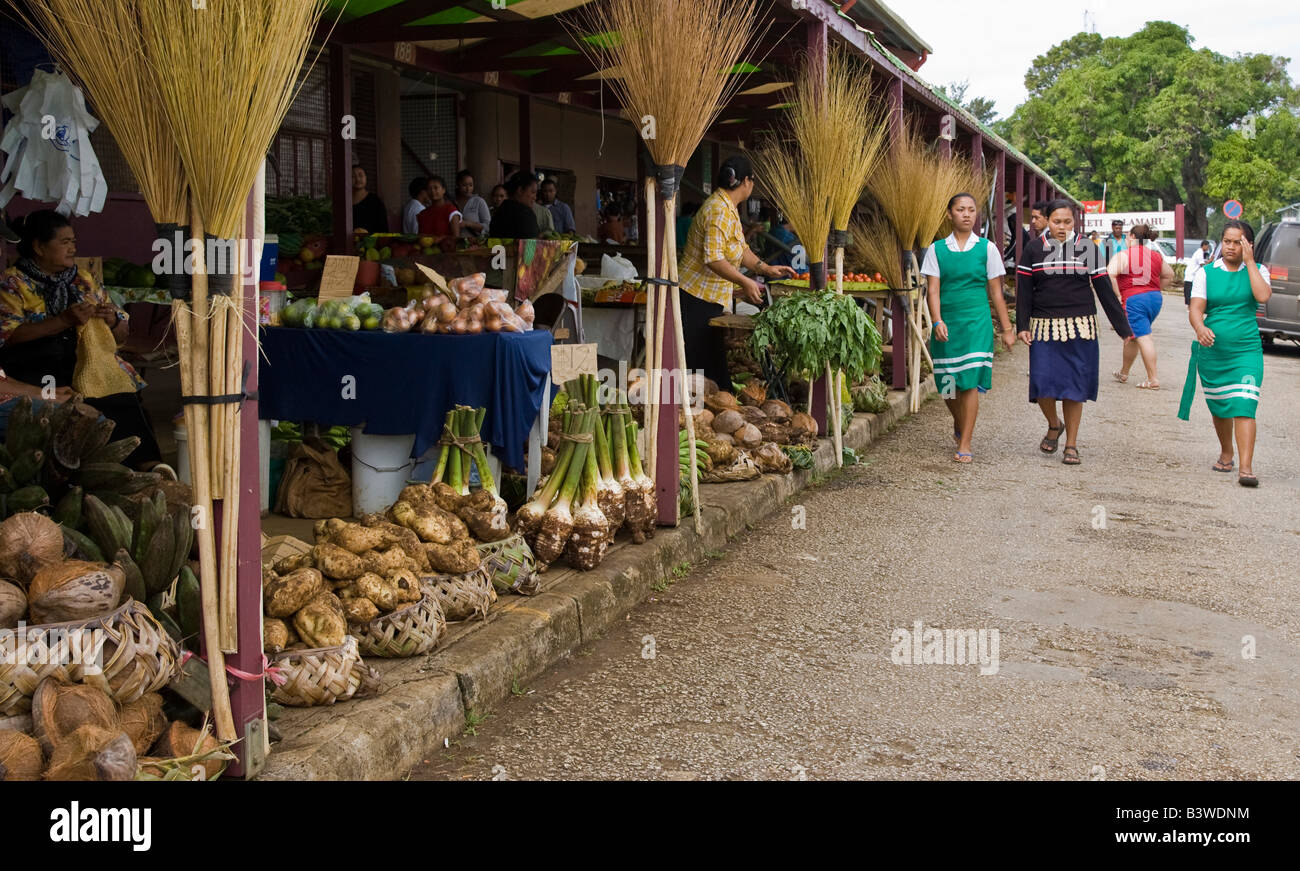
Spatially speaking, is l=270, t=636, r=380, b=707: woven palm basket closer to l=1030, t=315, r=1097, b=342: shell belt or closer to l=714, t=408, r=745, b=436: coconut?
l=714, t=408, r=745, b=436: coconut

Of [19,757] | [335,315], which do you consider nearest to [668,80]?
[335,315]

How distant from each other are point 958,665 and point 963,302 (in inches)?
174

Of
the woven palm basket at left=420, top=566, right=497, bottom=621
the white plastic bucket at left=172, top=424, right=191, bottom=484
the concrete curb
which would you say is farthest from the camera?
the white plastic bucket at left=172, top=424, right=191, bottom=484

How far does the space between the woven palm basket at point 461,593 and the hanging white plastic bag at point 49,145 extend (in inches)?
122

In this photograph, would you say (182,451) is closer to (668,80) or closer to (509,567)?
(509,567)

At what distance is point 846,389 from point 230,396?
6.94 metres

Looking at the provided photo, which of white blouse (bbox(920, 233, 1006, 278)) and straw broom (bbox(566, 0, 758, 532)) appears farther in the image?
white blouse (bbox(920, 233, 1006, 278))

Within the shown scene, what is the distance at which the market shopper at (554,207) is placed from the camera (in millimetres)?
12180

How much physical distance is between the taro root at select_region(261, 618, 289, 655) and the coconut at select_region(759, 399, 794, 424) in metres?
4.57

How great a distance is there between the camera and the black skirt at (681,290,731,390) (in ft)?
24.1

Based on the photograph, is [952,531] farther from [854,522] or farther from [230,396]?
[230,396]

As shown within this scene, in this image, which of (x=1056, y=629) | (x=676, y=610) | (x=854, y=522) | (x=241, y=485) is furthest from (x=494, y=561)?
(x=854, y=522)

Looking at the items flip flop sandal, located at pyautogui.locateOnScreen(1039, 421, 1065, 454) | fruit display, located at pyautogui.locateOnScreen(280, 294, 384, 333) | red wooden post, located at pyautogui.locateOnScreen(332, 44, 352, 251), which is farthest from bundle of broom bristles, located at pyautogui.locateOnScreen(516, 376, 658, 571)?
red wooden post, located at pyautogui.locateOnScreen(332, 44, 352, 251)

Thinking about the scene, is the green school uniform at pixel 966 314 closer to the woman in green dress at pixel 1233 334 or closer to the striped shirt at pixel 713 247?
the woman in green dress at pixel 1233 334
